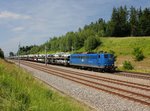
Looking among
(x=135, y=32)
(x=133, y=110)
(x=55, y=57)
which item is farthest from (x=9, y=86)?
(x=135, y=32)

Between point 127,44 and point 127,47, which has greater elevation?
point 127,44

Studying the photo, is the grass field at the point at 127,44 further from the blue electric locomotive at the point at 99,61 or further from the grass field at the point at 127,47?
the blue electric locomotive at the point at 99,61

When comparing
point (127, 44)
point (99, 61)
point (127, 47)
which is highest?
point (127, 44)

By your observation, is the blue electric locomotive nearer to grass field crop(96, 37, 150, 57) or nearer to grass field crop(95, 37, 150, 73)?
grass field crop(95, 37, 150, 73)

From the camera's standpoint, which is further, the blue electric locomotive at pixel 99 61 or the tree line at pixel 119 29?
the tree line at pixel 119 29

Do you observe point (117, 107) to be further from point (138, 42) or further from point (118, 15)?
point (118, 15)

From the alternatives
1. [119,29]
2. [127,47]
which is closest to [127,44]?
[127,47]

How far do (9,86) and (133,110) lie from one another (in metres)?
5.94

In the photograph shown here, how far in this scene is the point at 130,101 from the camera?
17047mm

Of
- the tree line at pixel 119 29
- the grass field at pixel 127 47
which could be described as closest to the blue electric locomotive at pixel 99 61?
the grass field at pixel 127 47

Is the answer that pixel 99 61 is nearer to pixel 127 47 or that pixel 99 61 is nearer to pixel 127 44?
pixel 127 47

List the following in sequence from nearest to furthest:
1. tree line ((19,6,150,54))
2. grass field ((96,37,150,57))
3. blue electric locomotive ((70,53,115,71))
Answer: blue electric locomotive ((70,53,115,71))
grass field ((96,37,150,57))
tree line ((19,6,150,54))

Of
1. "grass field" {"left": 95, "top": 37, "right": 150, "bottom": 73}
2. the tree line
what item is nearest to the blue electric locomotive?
"grass field" {"left": 95, "top": 37, "right": 150, "bottom": 73}

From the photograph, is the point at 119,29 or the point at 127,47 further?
the point at 119,29
